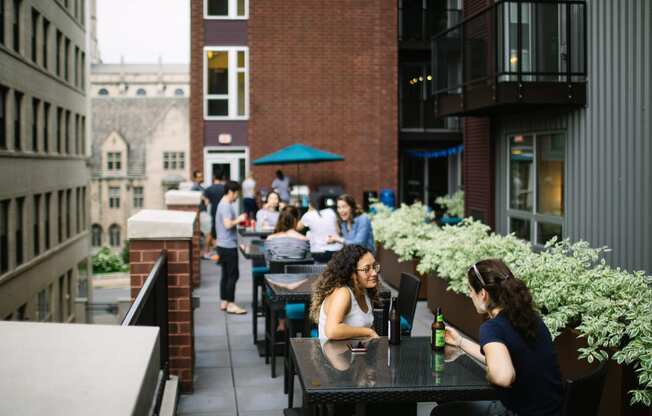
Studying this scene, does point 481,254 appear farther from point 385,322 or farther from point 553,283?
point 385,322

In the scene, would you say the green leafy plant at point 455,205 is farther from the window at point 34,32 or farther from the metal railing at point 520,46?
the window at point 34,32

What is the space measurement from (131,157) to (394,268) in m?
78.9

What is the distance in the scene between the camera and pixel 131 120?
89.8m

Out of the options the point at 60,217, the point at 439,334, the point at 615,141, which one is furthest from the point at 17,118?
the point at 439,334

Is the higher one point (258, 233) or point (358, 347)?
point (258, 233)

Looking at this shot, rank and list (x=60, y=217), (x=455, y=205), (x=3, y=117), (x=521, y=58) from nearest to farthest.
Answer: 1. (x=521, y=58)
2. (x=455, y=205)
3. (x=3, y=117)
4. (x=60, y=217)

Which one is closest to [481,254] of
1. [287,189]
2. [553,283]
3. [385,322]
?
[553,283]

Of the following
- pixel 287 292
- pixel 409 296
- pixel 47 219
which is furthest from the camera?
pixel 47 219

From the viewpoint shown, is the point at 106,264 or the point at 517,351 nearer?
the point at 517,351

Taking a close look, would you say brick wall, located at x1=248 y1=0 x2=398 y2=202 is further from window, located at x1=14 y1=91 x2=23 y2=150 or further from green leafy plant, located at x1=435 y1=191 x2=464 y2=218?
window, located at x1=14 y1=91 x2=23 y2=150

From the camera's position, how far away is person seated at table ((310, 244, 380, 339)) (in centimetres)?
543

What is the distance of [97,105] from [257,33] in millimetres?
70224

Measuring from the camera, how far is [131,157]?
289 ft

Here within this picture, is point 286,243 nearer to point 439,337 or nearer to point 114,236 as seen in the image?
point 439,337
